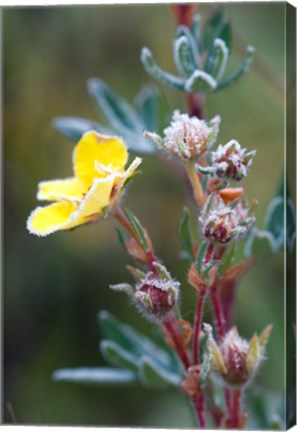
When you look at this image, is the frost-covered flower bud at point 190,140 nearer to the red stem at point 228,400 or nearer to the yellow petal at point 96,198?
the yellow petal at point 96,198

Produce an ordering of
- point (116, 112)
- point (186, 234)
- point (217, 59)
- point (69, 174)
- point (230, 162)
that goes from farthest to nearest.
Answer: point (69, 174) → point (116, 112) → point (217, 59) → point (186, 234) → point (230, 162)

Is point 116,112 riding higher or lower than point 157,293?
higher

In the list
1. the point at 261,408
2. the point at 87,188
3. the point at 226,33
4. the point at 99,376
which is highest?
the point at 226,33

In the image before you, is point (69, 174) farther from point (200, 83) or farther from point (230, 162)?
point (230, 162)

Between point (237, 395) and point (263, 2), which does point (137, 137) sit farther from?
point (237, 395)

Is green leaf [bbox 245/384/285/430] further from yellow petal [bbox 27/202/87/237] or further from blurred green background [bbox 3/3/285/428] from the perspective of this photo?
yellow petal [bbox 27/202/87/237]

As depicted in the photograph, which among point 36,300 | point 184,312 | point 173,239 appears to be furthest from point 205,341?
point 36,300

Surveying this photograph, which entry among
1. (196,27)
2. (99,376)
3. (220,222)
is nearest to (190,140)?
(220,222)
